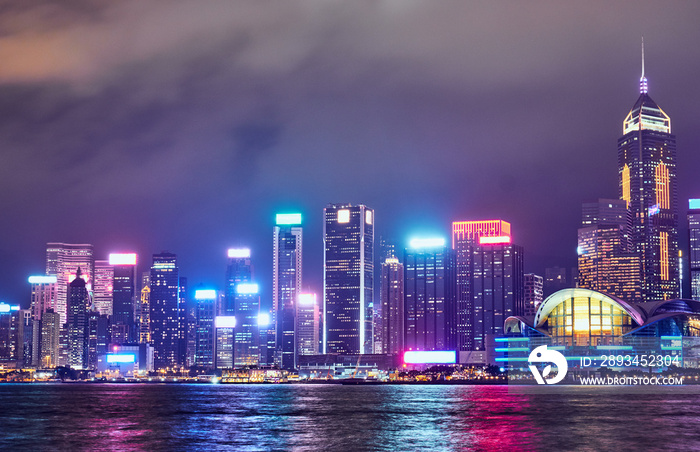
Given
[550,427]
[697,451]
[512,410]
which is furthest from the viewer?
[512,410]

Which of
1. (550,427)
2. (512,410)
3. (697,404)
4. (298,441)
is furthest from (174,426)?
(697,404)

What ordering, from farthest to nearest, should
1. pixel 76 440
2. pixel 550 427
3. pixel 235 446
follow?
1. pixel 550 427
2. pixel 76 440
3. pixel 235 446

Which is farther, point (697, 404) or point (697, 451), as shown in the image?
point (697, 404)

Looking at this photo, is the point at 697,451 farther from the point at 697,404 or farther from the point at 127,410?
the point at 127,410

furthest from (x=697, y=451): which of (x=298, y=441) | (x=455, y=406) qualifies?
(x=455, y=406)

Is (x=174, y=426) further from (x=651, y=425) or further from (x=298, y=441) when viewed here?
(x=651, y=425)

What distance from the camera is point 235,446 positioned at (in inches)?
2972

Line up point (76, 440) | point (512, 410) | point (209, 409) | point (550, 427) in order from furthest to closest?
point (209, 409)
point (512, 410)
point (550, 427)
point (76, 440)

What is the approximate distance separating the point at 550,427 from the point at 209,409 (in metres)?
59.7

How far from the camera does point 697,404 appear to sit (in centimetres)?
13662

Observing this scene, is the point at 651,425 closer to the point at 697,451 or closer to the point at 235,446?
the point at 697,451

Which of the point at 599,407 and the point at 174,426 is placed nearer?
the point at 174,426

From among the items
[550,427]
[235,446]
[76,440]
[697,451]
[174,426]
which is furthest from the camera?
[174,426]

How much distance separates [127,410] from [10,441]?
53.4 meters
